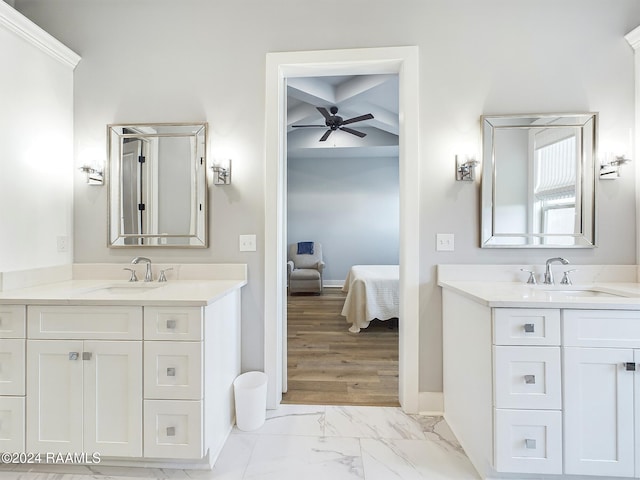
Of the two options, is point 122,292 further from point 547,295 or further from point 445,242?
point 547,295

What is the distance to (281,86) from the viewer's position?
2086 millimetres

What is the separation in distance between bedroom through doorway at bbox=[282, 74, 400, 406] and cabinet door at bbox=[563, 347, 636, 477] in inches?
39.7

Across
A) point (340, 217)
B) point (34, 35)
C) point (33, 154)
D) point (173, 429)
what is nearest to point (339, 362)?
point (173, 429)

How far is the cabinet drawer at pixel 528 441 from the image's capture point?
1.37m

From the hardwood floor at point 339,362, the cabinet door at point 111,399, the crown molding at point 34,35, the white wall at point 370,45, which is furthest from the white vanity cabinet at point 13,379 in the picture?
the crown molding at point 34,35

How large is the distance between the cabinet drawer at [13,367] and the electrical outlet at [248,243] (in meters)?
1.16

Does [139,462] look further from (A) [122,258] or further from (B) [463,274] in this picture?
(B) [463,274]

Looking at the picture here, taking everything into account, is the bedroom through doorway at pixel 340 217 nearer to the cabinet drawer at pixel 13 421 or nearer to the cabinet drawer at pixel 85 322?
the cabinet drawer at pixel 85 322

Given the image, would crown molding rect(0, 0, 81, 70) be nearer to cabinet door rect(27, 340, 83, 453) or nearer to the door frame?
the door frame

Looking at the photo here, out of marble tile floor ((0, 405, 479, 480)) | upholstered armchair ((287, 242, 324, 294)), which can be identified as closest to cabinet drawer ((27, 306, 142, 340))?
marble tile floor ((0, 405, 479, 480))

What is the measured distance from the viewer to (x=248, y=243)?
207cm

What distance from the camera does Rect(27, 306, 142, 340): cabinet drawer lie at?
56.8 inches

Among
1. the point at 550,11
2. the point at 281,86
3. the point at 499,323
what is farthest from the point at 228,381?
the point at 550,11

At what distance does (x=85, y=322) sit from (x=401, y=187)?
189 cm
